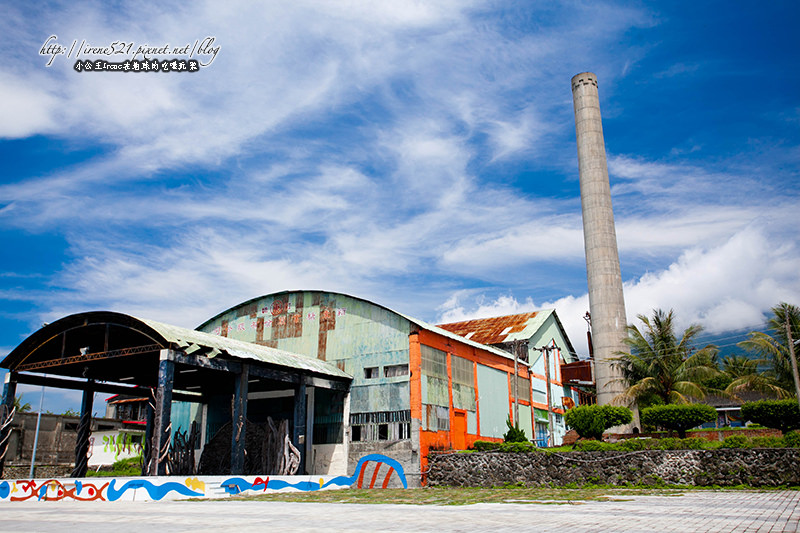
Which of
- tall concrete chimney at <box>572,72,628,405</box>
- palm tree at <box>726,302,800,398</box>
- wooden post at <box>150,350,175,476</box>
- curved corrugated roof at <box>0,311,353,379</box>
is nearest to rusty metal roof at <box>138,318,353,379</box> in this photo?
curved corrugated roof at <box>0,311,353,379</box>

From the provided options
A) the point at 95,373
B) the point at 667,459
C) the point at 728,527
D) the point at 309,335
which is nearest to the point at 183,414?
the point at 95,373

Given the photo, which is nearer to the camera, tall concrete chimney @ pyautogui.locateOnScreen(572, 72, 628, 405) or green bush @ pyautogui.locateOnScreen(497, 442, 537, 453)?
green bush @ pyautogui.locateOnScreen(497, 442, 537, 453)

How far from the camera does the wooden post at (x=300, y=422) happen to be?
2388cm

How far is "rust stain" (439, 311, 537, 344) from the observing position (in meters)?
40.0

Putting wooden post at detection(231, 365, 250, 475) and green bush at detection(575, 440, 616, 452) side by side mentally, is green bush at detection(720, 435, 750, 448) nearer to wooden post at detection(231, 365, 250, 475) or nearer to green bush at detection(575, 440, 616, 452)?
green bush at detection(575, 440, 616, 452)

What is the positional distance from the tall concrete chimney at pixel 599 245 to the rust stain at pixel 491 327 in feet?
16.2

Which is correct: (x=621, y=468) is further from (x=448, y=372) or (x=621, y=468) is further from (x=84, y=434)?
(x=84, y=434)

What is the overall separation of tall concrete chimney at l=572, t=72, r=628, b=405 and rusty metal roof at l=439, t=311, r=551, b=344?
4.08 meters

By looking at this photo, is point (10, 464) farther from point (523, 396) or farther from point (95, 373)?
point (523, 396)

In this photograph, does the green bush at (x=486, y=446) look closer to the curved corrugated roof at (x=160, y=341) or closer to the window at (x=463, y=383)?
the window at (x=463, y=383)

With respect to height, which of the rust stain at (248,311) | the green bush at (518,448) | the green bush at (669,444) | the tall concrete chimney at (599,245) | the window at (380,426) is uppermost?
the tall concrete chimney at (599,245)

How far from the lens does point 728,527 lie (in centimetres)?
872

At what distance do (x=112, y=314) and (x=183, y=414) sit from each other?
11.8m

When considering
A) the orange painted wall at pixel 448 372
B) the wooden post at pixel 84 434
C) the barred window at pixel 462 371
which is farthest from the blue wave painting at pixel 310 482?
the wooden post at pixel 84 434
